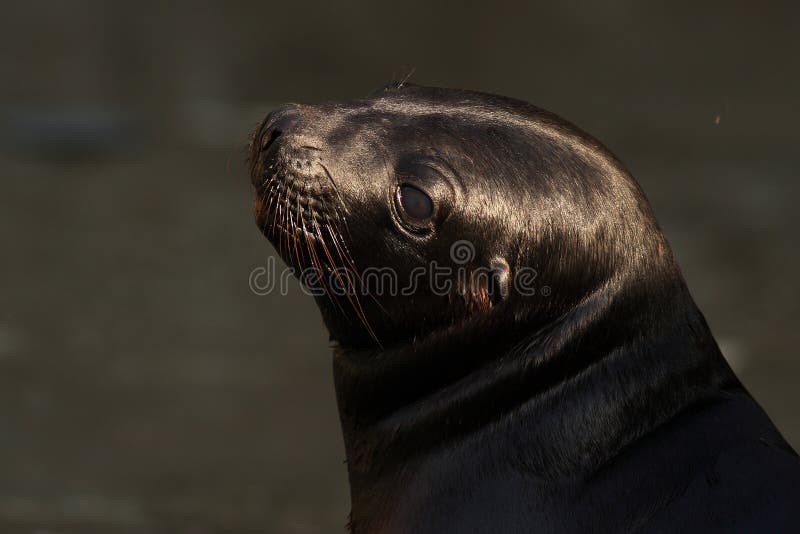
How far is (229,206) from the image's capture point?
8.69 metres

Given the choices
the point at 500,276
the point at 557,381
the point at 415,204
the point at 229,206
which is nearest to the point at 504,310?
the point at 500,276

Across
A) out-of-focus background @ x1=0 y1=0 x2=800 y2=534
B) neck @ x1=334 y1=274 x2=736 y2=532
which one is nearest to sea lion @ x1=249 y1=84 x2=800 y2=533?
neck @ x1=334 y1=274 x2=736 y2=532

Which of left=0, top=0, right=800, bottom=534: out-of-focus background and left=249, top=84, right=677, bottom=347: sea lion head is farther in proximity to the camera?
left=0, top=0, right=800, bottom=534: out-of-focus background

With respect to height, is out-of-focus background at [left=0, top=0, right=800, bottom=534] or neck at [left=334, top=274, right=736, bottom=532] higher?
out-of-focus background at [left=0, top=0, right=800, bottom=534]

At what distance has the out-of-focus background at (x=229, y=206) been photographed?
21.0ft

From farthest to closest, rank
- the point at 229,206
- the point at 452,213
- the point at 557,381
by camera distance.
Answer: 1. the point at 229,206
2. the point at 557,381
3. the point at 452,213

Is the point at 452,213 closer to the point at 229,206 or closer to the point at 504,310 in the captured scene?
the point at 504,310

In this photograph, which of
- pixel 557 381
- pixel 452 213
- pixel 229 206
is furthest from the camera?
pixel 229 206

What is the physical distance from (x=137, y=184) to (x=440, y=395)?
5.53 metres

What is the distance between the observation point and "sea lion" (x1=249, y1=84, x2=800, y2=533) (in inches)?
139

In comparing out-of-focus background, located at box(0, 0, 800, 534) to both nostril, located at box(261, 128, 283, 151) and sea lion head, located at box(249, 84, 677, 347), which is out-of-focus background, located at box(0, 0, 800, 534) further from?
sea lion head, located at box(249, 84, 677, 347)

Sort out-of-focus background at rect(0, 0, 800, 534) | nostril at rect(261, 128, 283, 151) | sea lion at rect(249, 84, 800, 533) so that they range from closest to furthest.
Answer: sea lion at rect(249, 84, 800, 533) < nostril at rect(261, 128, 283, 151) < out-of-focus background at rect(0, 0, 800, 534)

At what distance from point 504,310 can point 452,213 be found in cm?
31

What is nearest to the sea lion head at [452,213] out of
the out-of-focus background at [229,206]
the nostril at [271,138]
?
the nostril at [271,138]
